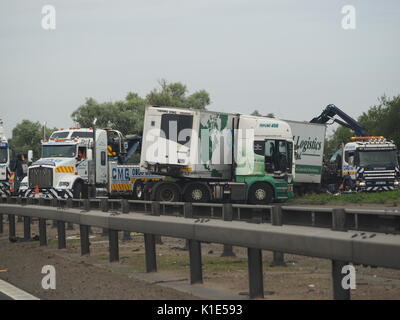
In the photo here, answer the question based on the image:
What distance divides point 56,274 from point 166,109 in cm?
1862

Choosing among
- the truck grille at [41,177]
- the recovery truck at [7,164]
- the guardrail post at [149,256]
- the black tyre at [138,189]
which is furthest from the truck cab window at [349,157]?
the guardrail post at [149,256]

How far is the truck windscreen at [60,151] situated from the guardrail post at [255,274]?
27.1m

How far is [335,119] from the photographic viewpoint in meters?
50.8

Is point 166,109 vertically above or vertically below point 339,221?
above

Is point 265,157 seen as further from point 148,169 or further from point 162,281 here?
point 162,281

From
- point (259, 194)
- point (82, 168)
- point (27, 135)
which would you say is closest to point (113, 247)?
point (259, 194)

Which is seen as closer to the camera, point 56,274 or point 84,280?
point 84,280

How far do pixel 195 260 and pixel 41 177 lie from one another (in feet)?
84.4

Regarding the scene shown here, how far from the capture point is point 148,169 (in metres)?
30.9

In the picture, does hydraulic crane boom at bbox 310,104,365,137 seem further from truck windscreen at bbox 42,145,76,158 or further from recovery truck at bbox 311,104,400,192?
truck windscreen at bbox 42,145,76,158

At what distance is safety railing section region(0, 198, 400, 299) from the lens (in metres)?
7.30

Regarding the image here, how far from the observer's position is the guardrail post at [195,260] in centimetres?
1073

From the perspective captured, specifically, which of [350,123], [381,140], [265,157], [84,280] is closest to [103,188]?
[265,157]

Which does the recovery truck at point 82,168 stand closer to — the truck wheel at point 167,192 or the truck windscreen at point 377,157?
the truck wheel at point 167,192
